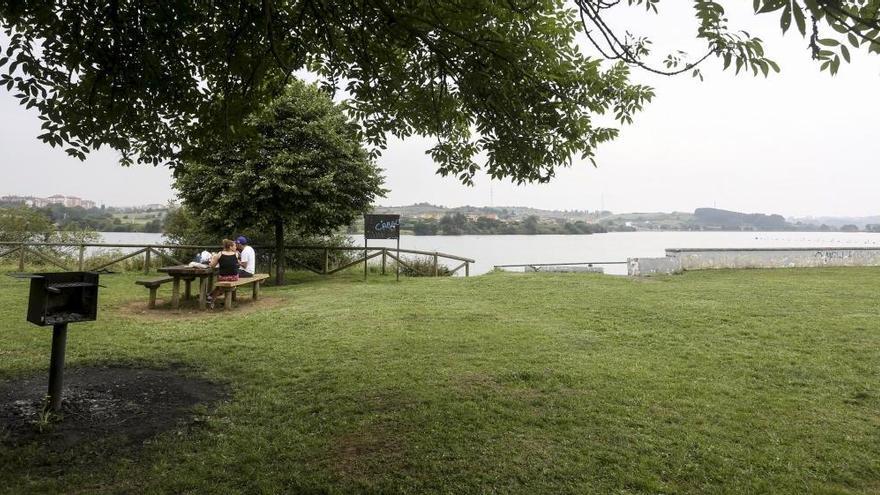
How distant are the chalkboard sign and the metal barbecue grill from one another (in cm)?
1018

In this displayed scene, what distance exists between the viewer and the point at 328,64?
567 cm

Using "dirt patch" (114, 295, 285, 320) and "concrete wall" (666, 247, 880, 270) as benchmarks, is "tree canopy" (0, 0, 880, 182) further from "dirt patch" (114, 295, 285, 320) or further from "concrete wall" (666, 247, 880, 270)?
"concrete wall" (666, 247, 880, 270)

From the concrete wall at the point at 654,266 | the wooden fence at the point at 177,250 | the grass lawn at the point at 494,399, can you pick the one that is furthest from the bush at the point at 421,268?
the grass lawn at the point at 494,399

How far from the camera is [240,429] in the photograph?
370cm

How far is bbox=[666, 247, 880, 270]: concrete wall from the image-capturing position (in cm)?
1541

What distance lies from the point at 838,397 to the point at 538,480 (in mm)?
3165

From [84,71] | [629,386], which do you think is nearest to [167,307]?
[84,71]

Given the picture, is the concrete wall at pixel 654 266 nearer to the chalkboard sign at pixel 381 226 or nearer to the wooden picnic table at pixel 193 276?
the chalkboard sign at pixel 381 226

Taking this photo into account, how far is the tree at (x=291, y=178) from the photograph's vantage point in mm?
12391

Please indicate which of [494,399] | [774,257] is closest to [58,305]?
[494,399]

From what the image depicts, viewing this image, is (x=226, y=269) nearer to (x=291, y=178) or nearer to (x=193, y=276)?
(x=193, y=276)

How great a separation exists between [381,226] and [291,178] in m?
2.82

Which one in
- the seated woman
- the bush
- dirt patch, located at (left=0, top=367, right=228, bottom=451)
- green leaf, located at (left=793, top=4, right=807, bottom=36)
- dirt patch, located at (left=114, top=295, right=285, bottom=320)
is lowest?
dirt patch, located at (left=0, top=367, right=228, bottom=451)

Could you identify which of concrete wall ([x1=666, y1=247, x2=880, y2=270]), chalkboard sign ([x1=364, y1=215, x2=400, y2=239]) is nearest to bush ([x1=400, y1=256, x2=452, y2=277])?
chalkboard sign ([x1=364, y1=215, x2=400, y2=239])
